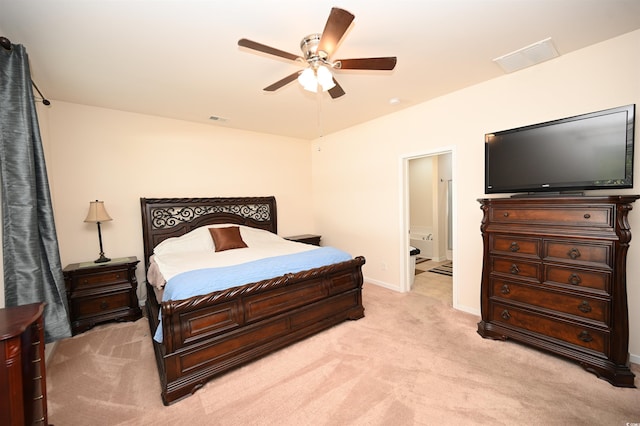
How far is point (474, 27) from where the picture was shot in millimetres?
2008

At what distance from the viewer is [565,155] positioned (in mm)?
2264

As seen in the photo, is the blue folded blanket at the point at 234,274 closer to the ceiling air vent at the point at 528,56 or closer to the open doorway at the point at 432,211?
the ceiling air vent at the point at 528,56

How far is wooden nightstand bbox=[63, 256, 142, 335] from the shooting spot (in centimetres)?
299

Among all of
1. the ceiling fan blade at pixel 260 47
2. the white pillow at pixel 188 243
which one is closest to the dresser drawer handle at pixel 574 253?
the ceiling fan blade at pixel 260 47

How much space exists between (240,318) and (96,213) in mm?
2426

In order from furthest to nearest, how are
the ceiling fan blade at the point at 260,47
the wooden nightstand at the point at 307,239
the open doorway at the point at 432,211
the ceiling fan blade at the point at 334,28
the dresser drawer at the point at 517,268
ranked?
the open doorway at the point at 432,211 < the wooden nightstand at the point at 307,239 < the dresser drawer at the point at 517,268 < the ceiling fan blade at the point at 260,47 < the ceiling fan blade at the point at 334,28

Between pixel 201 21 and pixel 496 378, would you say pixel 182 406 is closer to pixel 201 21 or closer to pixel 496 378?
pixel 496 378

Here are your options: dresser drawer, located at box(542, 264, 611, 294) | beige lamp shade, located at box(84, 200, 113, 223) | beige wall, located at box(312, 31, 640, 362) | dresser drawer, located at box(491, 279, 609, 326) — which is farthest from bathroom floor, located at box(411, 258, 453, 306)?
beige lamp shade, located at box(84, 200, 113, 223)

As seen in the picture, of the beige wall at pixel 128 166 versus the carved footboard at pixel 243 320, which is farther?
the beige wall at pixel 128 166

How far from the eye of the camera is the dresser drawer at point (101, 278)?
306 cm

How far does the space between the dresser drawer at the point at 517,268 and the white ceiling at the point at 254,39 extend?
1.93m

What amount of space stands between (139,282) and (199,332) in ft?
7.59

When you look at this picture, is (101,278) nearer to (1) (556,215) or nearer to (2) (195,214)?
(2) (195,214)

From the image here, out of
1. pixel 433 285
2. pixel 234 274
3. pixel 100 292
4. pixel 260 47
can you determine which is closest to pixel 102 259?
pixel 100 292
